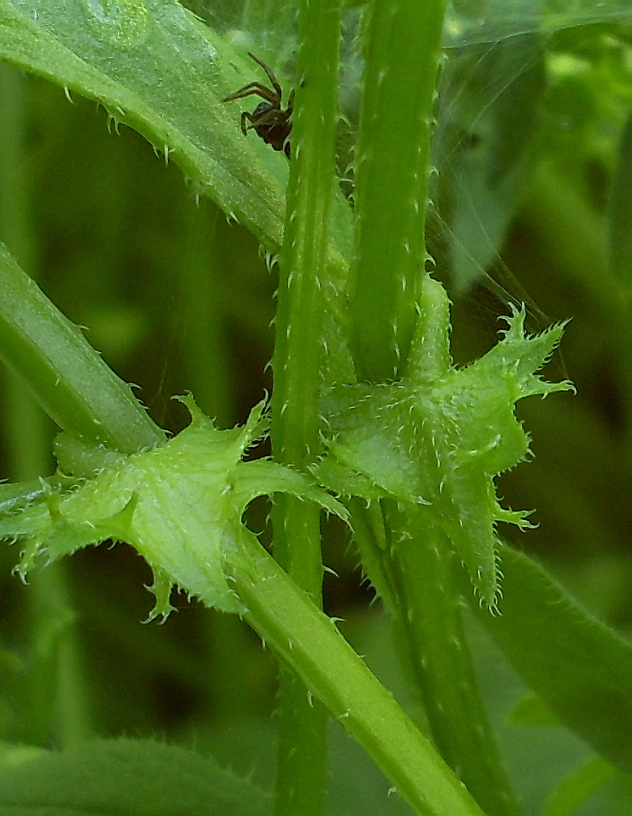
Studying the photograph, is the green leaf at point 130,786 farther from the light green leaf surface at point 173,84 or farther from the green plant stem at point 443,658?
the light green leaf surface at point 173,84

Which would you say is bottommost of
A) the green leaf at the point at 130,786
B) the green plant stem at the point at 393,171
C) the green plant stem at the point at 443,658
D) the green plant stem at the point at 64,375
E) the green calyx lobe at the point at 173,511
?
the green leaf at the point at 130,786

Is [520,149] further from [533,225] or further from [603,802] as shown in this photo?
[603,802]

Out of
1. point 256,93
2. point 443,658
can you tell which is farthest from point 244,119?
point 443,658

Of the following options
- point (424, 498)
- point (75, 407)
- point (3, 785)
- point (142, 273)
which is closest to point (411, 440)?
point (424, 498)

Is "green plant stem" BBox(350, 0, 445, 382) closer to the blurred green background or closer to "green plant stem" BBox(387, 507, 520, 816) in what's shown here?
"green plant stem" BBox(387, 507, 520, 816)

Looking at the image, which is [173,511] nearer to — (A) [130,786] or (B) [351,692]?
(B) [351,692]

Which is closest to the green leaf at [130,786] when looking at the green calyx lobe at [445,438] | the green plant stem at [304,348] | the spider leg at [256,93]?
the green plant stem at [304,348]

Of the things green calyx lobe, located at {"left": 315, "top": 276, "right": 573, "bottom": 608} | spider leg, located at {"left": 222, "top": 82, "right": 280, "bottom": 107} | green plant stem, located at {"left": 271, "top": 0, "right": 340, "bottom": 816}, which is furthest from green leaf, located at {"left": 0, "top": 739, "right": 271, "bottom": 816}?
spider leg, located at {"left": 222, "top": 82, "right": 280, "bottom": 107}
